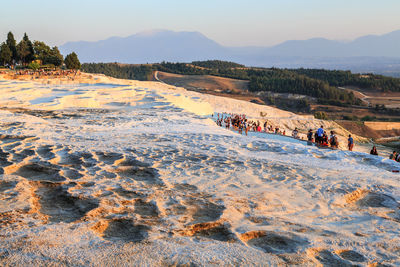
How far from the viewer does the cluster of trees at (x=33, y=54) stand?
43656 millimetres

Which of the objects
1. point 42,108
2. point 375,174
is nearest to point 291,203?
point 375,174

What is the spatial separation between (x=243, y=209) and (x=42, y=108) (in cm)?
1768

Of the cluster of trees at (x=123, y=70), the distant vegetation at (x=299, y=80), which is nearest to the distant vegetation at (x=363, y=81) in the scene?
the distant vegetation at (x=299, y=80)

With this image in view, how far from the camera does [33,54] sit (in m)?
45.4

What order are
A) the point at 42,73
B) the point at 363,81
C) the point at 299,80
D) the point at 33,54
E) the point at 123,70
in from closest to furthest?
the point at 42,73 → the point at 33,54 → the point at 299,80 → the point at 363,81 → the point at 123,70

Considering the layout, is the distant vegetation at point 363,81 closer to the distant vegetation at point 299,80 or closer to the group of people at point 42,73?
the distant vegetation at point 299,80

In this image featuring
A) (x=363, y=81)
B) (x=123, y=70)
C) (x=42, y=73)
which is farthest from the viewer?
(x=123, y=70)

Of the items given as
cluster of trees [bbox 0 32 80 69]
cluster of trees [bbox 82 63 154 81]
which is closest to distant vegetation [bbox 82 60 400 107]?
cluster of trees [bbox 82 63 154 81]

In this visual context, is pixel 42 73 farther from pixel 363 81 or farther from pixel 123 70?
pixel 363 81

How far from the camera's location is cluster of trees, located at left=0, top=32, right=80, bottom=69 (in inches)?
1719

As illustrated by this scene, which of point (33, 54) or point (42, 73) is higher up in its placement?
point (33, 54)

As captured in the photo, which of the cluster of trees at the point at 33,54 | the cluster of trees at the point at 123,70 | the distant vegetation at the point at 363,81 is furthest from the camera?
the cluster of trees at the point at 123,70

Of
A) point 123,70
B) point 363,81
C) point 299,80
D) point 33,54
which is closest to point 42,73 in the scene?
point 33,54

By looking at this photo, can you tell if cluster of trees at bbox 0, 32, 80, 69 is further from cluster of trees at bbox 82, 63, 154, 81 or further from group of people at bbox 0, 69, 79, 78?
cluster of trees at bbox 82, 63, 154, 81
